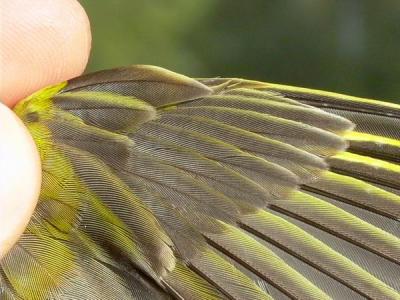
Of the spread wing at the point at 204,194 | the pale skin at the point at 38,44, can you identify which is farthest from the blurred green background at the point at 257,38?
the spread wing at the point at 204,194

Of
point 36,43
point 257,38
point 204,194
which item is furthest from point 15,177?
point 257,38

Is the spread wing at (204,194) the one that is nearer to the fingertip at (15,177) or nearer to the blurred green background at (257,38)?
the fingertip at (15,177)

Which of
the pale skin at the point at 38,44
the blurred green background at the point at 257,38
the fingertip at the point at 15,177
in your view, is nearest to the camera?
the fingertip at the point at 15,177

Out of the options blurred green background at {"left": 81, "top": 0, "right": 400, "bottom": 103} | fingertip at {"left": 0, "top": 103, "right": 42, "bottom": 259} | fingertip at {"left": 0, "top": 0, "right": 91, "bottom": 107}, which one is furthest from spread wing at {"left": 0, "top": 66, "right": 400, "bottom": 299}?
blurred green background at {"left": 81, "top": 0, "right": 400, "bottom": 103}

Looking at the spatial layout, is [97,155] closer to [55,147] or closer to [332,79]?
[55,147]

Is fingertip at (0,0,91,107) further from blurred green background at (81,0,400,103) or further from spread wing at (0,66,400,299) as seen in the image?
blurred green background at (81,0,400,103)

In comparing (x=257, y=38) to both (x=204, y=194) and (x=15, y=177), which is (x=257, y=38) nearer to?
(x=204, y=194)
